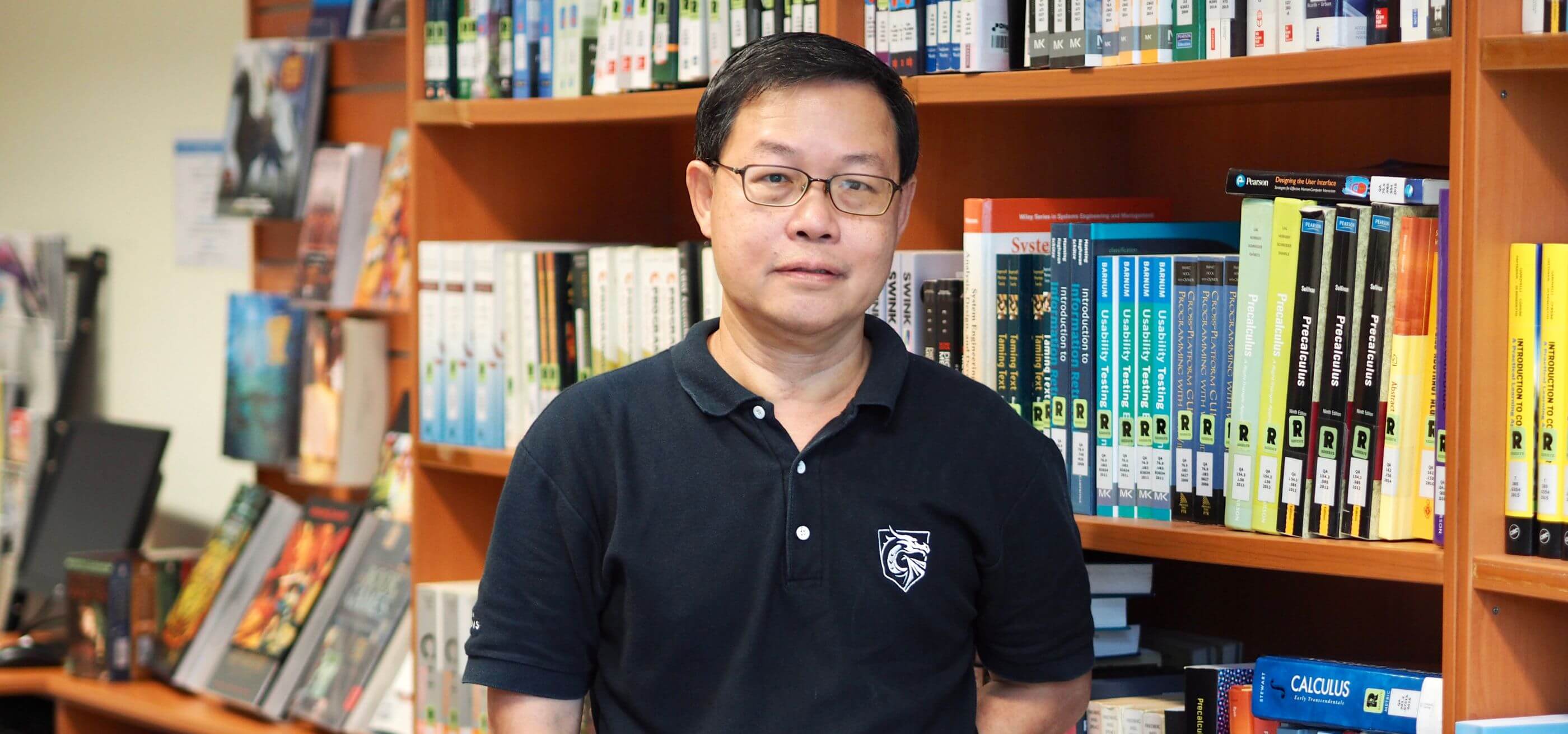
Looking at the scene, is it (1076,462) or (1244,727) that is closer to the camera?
(1244,727)

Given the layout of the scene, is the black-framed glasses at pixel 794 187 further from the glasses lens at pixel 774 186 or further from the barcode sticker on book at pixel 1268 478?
the barcode sticker on book at pixel 1268 478

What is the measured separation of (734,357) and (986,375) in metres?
0.39

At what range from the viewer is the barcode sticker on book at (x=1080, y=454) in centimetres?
171

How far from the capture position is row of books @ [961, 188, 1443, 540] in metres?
1.47

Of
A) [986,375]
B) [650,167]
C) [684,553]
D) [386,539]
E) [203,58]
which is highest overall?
[203,58]

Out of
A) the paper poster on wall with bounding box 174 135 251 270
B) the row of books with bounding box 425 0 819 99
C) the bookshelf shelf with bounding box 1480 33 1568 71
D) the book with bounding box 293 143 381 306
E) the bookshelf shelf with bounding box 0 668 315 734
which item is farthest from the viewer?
the paper poster on wall with bounding box 174 135 251 270

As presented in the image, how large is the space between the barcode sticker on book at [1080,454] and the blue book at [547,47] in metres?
0.93

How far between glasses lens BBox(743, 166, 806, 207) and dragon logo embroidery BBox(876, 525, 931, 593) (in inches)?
11.9

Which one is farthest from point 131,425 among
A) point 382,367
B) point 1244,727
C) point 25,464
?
point 1244,727

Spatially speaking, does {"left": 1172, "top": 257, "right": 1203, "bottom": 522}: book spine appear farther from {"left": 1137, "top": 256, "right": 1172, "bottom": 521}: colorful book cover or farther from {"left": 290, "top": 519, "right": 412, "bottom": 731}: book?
{"left": 290, "top": 519, "right": 412, "bottom": 731}: book

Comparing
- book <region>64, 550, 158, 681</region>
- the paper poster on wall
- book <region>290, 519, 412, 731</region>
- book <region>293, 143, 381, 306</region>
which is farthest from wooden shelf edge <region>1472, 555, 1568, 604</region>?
the paper poster on wall

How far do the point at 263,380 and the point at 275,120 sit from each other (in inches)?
21.1

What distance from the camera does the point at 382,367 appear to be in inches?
129

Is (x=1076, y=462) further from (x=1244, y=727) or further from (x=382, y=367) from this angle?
(x=382, y=367)
